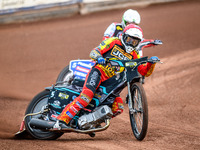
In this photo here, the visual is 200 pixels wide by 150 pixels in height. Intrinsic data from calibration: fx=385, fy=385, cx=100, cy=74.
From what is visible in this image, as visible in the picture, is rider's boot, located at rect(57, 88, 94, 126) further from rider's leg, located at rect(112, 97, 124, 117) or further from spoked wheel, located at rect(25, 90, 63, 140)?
rider's leg, located at rect(112, 97, 124, 117)

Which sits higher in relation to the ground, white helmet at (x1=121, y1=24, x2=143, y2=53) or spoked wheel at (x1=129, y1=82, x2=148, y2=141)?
white helmet at (x1=121, y1=24, x2=143, y2=53)

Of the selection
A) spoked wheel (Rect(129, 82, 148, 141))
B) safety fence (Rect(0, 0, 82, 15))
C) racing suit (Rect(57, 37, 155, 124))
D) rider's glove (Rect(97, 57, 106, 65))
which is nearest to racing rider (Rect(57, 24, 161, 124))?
racing suit (Rect(57, 37, 155, 124))

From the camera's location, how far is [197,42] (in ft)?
45.4

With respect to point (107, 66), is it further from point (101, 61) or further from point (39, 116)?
point (39, 116)

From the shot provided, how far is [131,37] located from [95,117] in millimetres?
1476

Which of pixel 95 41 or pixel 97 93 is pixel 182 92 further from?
pixel 95 41

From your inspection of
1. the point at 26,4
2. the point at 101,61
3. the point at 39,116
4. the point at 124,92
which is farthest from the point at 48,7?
the point at 101,61

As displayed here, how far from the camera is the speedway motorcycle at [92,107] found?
20.8 feet

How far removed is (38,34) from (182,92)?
7115 mm

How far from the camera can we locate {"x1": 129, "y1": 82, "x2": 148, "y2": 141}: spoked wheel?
6.01 metres

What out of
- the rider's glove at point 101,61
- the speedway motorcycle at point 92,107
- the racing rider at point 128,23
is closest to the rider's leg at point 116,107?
the speedway motorcycle at point 92,107

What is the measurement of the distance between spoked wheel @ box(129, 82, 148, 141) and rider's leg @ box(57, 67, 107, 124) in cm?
66

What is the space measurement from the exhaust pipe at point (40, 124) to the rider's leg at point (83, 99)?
192 mm

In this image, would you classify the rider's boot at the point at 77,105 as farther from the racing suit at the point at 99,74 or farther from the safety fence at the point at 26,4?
the safety fence at the point at 26,4
